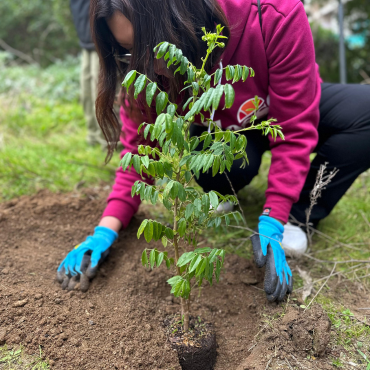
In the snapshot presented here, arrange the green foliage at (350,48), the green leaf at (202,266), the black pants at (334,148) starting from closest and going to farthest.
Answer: the green leaf at (202,266)
the black pants at (334,148)
the green foliage at (350,48)

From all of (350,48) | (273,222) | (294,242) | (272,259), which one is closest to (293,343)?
(272,259)

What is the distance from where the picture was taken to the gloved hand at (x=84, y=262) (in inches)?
60.4

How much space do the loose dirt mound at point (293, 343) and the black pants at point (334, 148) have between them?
0.70 metres

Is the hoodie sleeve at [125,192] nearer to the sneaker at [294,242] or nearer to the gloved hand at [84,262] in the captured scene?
the gloved hand at [84,262]

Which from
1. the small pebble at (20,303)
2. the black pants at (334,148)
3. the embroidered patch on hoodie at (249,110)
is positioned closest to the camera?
the small pebble at (20,303)

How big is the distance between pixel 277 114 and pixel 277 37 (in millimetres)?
322

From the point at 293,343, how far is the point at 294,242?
57 cm

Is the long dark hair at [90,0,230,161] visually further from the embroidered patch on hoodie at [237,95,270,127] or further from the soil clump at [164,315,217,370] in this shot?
the soil clump at [164,315,217,370]

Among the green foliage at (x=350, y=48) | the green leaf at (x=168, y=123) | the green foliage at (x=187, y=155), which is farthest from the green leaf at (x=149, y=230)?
the green foliage at (x=350, y=48)

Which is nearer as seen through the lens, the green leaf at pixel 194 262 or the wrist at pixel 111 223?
the green leaf at pixel 194 262

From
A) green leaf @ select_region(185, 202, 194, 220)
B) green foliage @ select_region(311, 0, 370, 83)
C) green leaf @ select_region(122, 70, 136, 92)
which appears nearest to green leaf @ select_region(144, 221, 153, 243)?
green leaf @ select_region(185, 202, 194, 220)

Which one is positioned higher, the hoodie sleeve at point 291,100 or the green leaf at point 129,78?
the green leaf at point 129,78

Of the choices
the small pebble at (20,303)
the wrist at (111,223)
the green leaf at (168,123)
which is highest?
the green leaf at (168,123)

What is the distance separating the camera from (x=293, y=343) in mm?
1267
